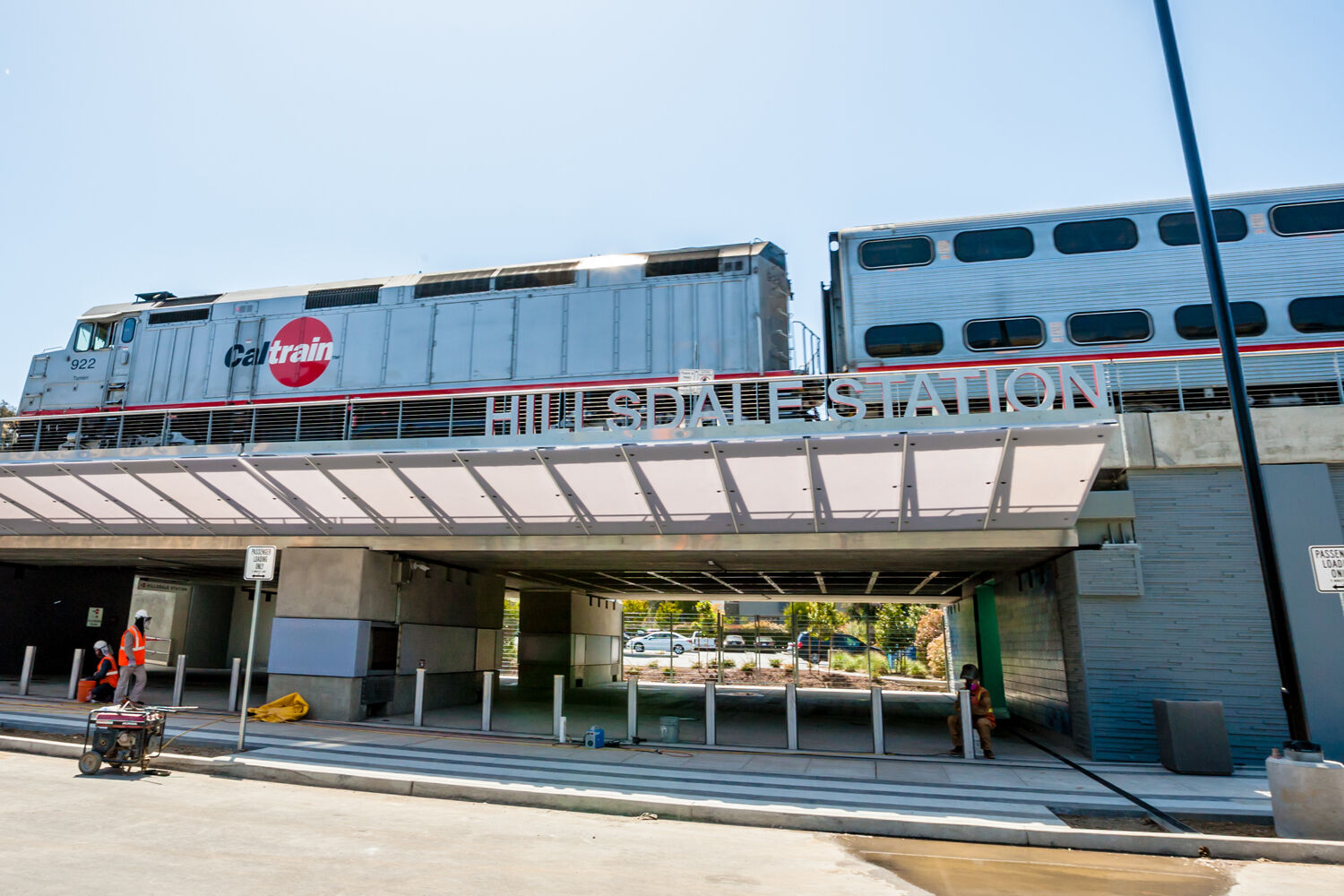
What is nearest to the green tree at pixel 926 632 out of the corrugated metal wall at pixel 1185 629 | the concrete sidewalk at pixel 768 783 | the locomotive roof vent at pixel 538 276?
the corrugated metal wall at pixel 1185 629

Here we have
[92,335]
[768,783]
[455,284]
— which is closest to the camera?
[768,783]

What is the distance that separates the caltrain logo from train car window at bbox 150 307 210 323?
1.79m

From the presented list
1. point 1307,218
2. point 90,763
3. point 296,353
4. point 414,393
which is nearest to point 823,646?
point 414,393

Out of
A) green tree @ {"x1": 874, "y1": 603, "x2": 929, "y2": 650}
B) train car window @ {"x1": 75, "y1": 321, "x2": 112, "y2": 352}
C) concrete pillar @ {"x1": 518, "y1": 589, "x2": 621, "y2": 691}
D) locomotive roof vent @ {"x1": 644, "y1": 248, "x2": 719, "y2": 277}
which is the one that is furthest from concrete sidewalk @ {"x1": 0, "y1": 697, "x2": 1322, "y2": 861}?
green tree @ {"x1": 874, "y1": 603, "x2": 929, "y2": 650}

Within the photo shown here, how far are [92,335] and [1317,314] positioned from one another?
1043 inches

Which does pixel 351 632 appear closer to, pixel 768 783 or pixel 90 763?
pixel 90 763

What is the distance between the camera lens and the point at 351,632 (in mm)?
14758

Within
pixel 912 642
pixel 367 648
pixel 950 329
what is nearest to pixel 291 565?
pixel 367 648

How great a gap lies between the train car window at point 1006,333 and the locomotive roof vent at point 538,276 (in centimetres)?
824

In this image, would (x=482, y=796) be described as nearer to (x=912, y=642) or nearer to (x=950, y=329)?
(x=950, y=329)

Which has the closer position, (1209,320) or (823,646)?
(1209,320)

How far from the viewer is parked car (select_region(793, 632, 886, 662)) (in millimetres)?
33469

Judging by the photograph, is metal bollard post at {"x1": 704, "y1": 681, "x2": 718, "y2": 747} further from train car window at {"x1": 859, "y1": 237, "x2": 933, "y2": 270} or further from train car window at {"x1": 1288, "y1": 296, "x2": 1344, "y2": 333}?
train car window at {"x1": 1288, "y1": 296, "x2": 1344, "y2": 333}

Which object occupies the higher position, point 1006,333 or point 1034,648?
point 1006,333
